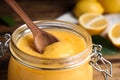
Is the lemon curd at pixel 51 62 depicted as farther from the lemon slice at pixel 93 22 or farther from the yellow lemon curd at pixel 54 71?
the lemon slice at pixel 93 22

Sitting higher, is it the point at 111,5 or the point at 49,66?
the point at 49,66

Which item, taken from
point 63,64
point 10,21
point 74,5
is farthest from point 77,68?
point 74,5

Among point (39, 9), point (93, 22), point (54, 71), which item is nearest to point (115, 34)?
point (93, 22)

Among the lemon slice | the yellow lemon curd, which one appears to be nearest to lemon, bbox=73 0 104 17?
the lemon slice

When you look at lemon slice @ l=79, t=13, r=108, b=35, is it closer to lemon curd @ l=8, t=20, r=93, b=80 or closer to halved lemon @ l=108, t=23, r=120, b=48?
halved lemon @ l=108, t=23, r=120, b=48

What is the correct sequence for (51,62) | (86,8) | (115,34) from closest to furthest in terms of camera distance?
(51,62) < (115,34) < (86,8)

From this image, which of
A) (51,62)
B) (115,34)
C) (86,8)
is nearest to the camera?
(51,62)

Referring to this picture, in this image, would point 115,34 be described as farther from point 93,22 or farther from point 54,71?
point 54,71

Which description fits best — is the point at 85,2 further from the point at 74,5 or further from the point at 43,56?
the point at 43,56
